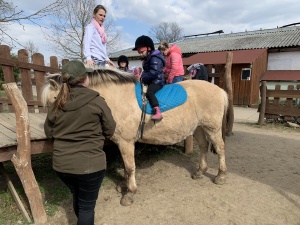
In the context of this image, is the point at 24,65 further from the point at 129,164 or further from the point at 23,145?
the point at 129,164

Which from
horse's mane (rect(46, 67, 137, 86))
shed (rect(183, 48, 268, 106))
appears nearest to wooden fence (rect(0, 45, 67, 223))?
horse's mane (rect(46, 67, 137, 86))

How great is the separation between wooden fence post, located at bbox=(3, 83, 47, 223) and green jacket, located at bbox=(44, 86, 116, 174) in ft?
2.07

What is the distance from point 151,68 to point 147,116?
682 mm

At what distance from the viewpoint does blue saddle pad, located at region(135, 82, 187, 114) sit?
3.22 metres

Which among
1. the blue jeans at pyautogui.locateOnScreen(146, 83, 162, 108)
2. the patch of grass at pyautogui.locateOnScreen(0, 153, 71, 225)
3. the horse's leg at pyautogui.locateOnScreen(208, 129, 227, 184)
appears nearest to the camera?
the patch of grass at pyautogui.locateOnScreen(0, 153, 71, 225)

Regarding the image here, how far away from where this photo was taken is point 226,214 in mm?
2951

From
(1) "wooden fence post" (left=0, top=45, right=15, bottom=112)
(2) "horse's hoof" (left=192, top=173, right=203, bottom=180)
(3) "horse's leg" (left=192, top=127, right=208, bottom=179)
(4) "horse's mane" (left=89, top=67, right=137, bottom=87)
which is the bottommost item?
(2) "horse's hoof" (left=192, top=173, right=203, bottom=180)

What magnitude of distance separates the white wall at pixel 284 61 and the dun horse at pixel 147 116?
15326 millimetres

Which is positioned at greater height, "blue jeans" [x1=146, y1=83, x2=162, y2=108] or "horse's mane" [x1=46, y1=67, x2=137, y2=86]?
"horse's mane" [x1=46, y1=67, x2=137, y2=86]

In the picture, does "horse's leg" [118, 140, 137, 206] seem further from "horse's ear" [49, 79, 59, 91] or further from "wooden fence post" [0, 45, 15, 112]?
"wooden fence post" [0, 45, 15, 112]

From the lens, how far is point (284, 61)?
16.6m

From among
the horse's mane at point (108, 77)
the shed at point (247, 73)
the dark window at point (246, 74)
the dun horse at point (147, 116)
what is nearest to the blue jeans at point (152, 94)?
the dun horse at point (147, 116)

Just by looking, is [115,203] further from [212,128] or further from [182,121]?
[212,128]

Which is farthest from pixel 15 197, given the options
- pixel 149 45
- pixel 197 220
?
pixel 149 45
